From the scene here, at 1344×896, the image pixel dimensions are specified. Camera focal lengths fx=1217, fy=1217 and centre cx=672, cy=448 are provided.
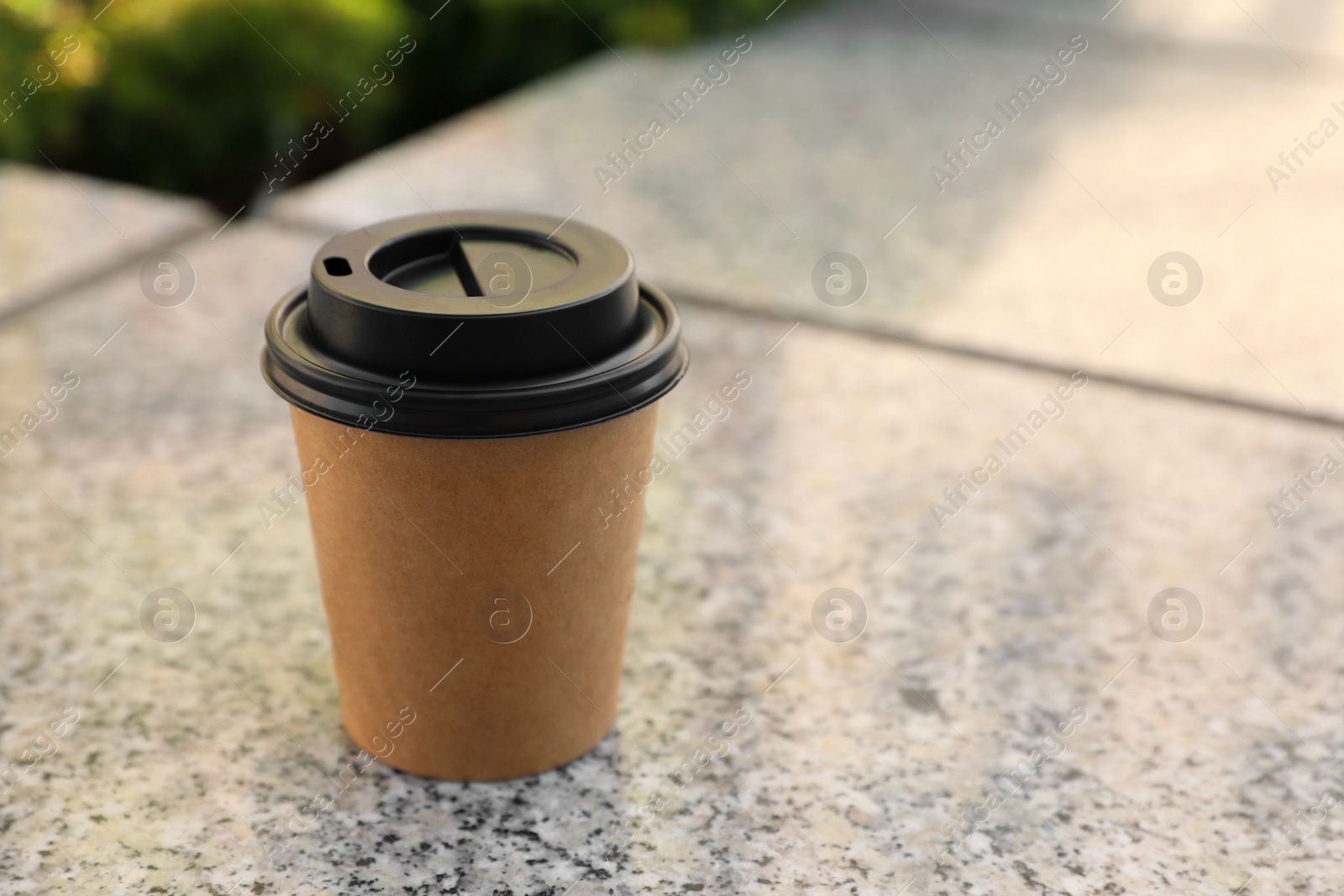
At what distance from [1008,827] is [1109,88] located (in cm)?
464

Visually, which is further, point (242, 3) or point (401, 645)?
point (242, 3)

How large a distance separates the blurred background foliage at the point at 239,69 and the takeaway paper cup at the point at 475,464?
3615mm

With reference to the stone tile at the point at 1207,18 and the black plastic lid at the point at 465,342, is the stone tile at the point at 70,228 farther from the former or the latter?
the stone tile at the point at 1207,18

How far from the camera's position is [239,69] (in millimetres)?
4812

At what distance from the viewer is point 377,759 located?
1.82 meters

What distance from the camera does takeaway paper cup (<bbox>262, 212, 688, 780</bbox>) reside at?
141 cm

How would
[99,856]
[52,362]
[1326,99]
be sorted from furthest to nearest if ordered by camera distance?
[1326,99]
[52,362]
[99,856]

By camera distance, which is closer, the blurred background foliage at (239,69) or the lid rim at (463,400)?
the lid rim at (463,400)

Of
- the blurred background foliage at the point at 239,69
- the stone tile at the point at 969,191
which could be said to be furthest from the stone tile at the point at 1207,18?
the blurred background foliage at the point at 239,69

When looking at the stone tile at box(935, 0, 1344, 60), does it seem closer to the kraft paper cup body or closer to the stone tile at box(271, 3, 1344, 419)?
the stone tile at box(271, 3, 1344, 419)

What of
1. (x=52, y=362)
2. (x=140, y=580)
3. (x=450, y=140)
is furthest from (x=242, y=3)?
(x=140, y=580)

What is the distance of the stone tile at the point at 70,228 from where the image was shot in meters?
3.36

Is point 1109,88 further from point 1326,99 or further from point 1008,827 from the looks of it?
point 1008,827

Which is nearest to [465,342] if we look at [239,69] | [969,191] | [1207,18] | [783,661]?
[783,661]
